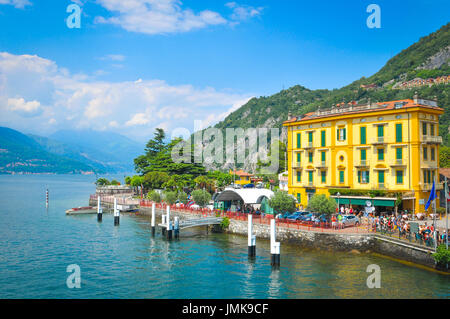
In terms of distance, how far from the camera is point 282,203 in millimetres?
40406

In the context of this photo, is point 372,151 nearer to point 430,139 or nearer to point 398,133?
point 398,133

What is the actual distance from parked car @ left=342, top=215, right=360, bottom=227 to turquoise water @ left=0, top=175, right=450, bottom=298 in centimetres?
533

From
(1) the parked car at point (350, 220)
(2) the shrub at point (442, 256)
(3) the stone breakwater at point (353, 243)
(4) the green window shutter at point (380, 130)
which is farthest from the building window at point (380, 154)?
(2) the shrub at point (442, 256)

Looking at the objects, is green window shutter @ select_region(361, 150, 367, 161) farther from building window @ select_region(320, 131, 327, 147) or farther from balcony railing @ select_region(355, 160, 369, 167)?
building window @ select_region(320, 131, 327, 147)

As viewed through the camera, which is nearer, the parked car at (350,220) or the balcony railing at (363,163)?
the parked car at (350,220)

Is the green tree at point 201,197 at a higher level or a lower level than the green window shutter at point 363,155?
lower

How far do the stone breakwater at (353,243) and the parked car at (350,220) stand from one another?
3.94 metres

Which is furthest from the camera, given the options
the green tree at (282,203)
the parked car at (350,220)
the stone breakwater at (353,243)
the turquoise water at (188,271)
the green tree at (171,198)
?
the green tree at (171,198)

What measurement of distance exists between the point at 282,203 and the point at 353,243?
9.78 meters

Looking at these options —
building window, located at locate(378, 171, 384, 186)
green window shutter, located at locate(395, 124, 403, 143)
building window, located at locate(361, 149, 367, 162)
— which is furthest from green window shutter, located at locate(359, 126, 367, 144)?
building window, located at locate(378, 171, 384, 186)

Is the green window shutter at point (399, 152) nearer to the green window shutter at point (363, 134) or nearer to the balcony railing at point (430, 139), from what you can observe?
the balcony railing at point (430, 139)

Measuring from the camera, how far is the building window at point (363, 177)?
142 ft

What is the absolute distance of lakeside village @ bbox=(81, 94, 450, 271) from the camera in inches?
1400
